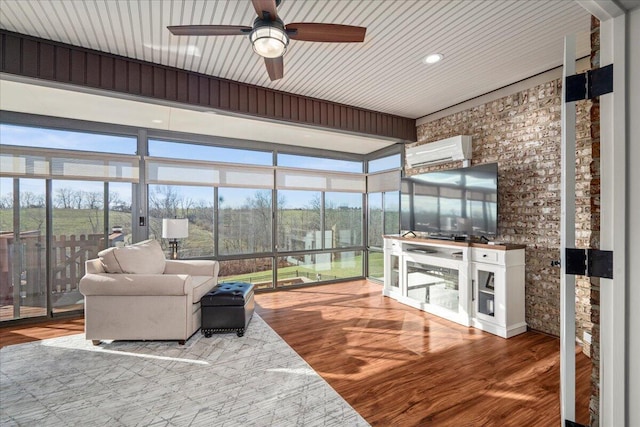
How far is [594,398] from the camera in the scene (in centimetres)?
124

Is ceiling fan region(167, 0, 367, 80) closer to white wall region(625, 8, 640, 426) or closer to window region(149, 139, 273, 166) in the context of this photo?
white wall region(625, 8, 640, 426)

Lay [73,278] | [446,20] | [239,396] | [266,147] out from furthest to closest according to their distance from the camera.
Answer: [266,147], [73,278], [446,20], [239,396]

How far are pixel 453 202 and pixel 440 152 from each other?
839 mm

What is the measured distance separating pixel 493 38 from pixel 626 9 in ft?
5.81

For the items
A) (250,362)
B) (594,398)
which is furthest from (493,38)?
(250,362)

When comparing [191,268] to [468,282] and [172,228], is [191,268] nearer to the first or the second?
[172,228]

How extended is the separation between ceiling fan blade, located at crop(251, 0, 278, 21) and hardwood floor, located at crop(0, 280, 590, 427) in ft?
8.84

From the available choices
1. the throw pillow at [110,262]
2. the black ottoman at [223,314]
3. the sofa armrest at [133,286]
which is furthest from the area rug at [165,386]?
the throw pillow at [110,262]

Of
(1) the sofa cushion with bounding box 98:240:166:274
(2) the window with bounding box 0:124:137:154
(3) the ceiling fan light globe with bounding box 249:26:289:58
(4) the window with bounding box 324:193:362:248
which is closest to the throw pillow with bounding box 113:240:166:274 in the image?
(1) the sofa cushion with bounding box 98:240:166:274

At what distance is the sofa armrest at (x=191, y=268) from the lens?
3.84 m

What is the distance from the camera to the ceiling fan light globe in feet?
6.37

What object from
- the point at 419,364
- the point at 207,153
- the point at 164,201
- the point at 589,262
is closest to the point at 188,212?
the point at 164,201

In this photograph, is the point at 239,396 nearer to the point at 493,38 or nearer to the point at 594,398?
the point at 594,398

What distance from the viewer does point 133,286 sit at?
2955 millimetres
